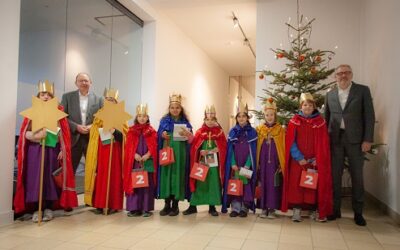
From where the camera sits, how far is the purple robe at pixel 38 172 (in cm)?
340

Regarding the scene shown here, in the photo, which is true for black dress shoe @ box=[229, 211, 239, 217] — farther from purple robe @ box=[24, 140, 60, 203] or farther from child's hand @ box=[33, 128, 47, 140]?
child's hand @ box=[33, 128, 47, 140]

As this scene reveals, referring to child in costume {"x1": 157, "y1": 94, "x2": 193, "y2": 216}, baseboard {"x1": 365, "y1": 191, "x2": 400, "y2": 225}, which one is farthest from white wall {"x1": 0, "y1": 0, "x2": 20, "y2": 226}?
baseboard {"x1": 365, "y1": 191, "x2": 400, "y2": 225}

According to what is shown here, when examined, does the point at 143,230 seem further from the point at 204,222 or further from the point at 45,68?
the point at 45,68

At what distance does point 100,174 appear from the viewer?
3826mm

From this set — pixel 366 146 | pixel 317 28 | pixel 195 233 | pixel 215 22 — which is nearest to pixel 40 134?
pixel 195 233

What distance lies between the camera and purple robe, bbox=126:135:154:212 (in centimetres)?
369

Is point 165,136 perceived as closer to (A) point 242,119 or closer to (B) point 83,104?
(A) point 242,119

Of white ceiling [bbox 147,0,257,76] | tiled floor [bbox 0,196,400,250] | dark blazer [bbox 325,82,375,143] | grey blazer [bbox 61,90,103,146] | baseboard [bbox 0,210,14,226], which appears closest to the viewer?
tiled floor [bbox 0,196,400,250]

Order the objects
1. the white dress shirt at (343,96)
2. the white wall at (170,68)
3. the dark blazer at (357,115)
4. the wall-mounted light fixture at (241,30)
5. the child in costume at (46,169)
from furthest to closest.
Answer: the wall-mounted light fixture at (241,30)
the white wall at (170,68)
the white dress shirt at (343,96)
the dark blazer at (357,115)
the child in costume at (46,169)

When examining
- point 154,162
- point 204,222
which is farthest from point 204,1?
point 204,222

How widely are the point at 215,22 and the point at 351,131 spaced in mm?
4455

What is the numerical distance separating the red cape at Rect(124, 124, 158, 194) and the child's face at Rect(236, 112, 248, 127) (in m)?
0.98

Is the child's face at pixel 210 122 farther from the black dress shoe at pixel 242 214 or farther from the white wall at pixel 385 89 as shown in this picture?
the white wall at pixel 385 89

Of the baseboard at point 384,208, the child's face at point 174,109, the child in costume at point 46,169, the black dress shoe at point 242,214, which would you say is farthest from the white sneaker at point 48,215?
the baseboard at point 384,208
